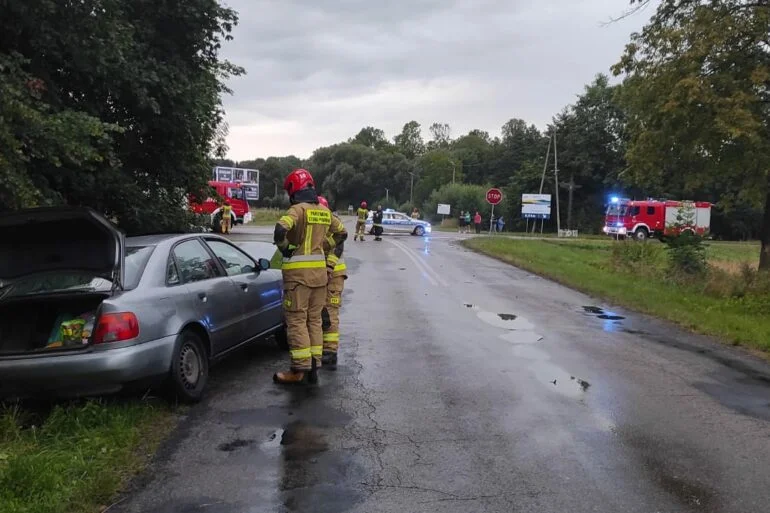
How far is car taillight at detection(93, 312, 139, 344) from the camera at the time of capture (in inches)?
188

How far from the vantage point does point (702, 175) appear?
15.7m


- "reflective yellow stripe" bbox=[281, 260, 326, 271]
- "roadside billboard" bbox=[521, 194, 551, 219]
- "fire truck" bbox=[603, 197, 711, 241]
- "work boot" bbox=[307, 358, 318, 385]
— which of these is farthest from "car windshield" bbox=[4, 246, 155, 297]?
"roadside billboard" bbox=[521, 194, 551, 219]

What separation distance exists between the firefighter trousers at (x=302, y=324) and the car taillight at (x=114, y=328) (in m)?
1.60

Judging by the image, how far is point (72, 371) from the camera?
4680 mm

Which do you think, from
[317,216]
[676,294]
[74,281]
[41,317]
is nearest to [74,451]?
[41,317]

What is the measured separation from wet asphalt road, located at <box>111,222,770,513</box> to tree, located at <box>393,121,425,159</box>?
148 meters

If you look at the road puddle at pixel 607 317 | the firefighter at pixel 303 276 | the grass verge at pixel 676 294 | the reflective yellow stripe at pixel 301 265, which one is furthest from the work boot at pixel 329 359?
the grass verge at pixel 676 294

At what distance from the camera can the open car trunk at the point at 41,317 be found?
16.8ft

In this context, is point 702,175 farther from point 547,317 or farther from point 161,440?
point 161,440

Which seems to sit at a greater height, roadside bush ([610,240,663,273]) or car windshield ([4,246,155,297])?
car windshield ([4,246,155,297])

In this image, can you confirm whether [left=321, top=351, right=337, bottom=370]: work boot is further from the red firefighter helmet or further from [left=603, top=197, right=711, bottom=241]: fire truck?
[left=603, top=197, right=711, bottom=241]: fire truck

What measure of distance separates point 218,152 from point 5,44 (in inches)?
230

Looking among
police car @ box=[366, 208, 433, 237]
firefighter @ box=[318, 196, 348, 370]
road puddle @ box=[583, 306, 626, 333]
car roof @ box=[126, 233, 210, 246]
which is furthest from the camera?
police car @ box=[366, 208, 433, 237]

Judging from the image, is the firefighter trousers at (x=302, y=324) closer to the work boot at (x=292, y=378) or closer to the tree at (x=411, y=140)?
the work boot at (x=292, y=378)
